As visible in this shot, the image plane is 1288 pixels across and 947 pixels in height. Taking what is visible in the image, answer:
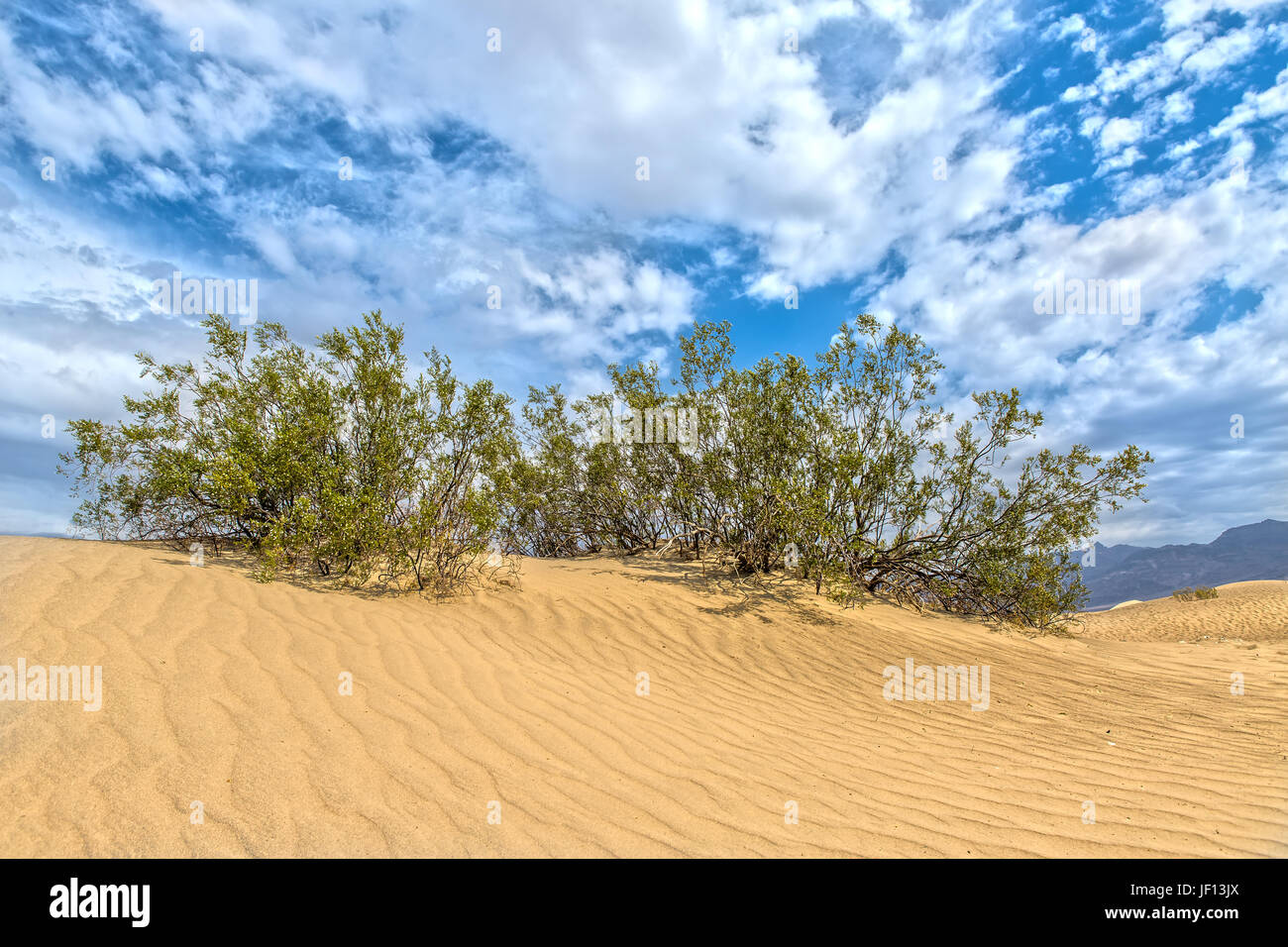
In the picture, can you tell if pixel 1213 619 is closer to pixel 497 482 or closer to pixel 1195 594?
pixel 1195 594

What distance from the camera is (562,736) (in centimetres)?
404

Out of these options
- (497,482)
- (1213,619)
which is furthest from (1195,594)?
(497,482)

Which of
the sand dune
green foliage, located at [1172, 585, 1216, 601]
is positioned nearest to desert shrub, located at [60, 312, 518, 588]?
the sand dune

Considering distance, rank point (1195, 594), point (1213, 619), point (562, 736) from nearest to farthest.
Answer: point (562, 736)
point (1213, 619)
point (1195, 594)

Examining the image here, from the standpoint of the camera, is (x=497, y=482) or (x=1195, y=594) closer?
(x=497, y=482)

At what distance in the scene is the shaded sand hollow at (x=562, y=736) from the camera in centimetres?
285

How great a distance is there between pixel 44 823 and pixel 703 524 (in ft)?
26.9

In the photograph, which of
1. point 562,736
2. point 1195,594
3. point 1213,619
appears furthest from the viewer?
point 1195,594

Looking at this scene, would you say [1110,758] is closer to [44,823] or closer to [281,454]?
[44,823]

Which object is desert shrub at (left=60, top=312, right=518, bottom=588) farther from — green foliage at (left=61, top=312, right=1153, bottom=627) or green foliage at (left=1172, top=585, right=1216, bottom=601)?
green foliage at (left=1172, top=585, right=1216, bottom=601)

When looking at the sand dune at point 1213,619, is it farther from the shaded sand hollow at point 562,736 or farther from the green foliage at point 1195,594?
the shaded sand hollow at point 562,736

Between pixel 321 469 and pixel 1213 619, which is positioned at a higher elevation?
pixel 321 469
